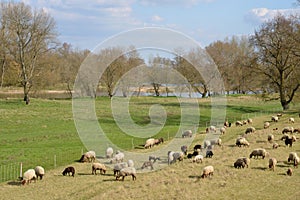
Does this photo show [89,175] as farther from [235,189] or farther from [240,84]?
[240,84]

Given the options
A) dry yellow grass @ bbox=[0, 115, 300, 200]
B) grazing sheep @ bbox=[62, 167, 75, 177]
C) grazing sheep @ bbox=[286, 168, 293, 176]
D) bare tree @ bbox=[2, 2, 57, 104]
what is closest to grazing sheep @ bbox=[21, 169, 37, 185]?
dry yellow grass @ bbox=[0, 115, 300, 200]

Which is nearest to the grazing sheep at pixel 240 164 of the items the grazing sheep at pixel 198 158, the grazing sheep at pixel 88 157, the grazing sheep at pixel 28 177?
the grazing sheep at pixel 198 158

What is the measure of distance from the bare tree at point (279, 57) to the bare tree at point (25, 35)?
34.9 m

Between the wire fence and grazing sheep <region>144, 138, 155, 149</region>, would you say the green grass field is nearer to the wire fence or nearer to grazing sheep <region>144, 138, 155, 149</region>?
the wire fence

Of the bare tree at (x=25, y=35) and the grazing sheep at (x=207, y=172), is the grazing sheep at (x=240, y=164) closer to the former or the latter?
the grazing sheep at (x=207, y=172)

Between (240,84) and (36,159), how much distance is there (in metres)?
71.3

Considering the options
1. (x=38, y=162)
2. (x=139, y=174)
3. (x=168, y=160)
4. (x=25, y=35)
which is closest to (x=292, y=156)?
(x=168, y=160)

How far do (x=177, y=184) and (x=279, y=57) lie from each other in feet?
145

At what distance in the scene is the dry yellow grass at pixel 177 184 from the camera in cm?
1886

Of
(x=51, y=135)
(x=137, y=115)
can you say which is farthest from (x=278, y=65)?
(x=51, y=135)

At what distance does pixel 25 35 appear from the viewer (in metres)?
63.0

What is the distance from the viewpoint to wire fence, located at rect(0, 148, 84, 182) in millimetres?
23516

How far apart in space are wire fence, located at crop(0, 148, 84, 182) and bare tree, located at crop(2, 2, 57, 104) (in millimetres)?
34824

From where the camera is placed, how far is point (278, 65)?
193ft
